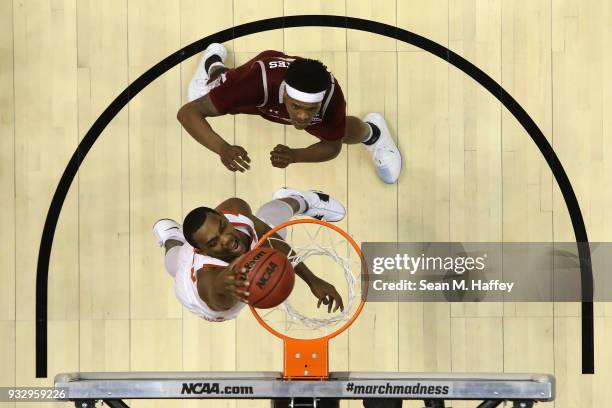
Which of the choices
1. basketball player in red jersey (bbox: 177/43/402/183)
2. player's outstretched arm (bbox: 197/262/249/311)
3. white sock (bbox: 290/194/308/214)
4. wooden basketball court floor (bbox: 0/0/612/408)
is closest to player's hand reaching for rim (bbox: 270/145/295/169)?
basketball player in red jersey (bbox: 177/43/402/183)

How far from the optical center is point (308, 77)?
372 centimetres

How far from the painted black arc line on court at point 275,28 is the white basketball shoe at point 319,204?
0.94 metres

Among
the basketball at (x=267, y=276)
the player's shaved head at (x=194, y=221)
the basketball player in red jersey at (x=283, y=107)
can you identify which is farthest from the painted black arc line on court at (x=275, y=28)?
the basketball at (x=267, y=276)

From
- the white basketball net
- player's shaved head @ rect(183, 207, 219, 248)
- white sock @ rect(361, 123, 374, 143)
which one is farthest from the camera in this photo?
white sock @ rect(361, 123, 374, 143)

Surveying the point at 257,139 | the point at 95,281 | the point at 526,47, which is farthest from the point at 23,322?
the point at 526,47

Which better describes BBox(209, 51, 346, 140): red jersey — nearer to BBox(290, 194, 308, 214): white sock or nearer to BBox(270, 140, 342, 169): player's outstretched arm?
BBox(270, 140, 342, 169): player's outstretched arm

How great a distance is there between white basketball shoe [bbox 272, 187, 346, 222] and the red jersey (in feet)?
1.17

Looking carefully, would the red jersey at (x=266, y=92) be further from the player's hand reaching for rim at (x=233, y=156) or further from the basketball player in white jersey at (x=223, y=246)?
the basketball player in white jersey at (x=223, y=246)

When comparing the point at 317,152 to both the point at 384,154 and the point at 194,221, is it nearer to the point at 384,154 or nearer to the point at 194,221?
the point at 384,154

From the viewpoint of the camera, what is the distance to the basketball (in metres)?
3.18

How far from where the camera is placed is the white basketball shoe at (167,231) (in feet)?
13.8

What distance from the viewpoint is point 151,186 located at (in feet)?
14.8

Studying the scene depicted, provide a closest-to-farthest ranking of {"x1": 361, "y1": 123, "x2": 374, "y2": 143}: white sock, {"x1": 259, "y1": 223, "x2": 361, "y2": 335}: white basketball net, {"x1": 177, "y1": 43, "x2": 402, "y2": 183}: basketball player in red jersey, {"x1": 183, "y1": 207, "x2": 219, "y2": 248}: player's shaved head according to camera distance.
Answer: {"x1": 183, "y1": 207, "x2": 219, "y2": 248}: player's shaved head → {"x1": 177, "y1": 43, "x2": 402, "y2": 183}: basketball player in red jersey → {"x1": 259, "y1": 223, "x2": 361, "y2": 335}: white basketball net → {"x1": 361, "y1": 123, "x2": 374, "y2": 143}: white sock

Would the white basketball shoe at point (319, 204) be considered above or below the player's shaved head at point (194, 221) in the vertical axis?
above
